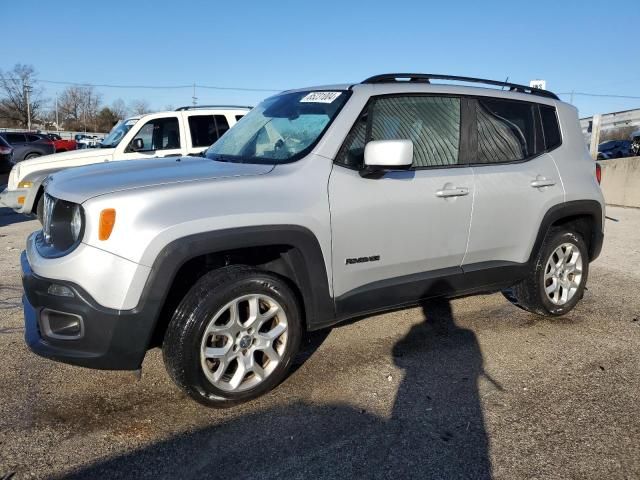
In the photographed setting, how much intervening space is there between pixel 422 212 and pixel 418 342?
110cm

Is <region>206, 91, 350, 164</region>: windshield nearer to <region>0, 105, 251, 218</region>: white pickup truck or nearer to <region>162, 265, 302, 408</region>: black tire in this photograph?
<region>162, 265, 302, 408</region>: black tire

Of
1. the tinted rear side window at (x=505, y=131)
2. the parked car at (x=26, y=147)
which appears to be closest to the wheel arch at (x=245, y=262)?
the tinted rear side window at (x=505, y=131)

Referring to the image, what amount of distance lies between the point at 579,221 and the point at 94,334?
13.3ft

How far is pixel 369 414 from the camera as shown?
2963 millimetres

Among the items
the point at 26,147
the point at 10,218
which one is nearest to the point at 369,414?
the point at 10,218

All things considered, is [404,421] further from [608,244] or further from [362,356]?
[608,244]

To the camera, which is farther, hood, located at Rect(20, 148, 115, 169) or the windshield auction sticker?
hood, located at Rect(20, 148, 115, 169)

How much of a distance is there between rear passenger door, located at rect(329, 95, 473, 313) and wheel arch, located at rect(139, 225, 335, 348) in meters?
0.15

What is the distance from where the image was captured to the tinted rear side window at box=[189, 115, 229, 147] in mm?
8719

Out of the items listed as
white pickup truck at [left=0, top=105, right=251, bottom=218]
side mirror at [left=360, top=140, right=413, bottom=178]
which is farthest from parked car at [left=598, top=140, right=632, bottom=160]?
side mirror at [left=360, top=140, right=413, bottom=178]

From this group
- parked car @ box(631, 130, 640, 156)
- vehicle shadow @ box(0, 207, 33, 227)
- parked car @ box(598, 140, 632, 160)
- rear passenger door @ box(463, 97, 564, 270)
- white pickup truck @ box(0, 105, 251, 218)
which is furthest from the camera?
parked car @ box(598, 140, 632, 160)

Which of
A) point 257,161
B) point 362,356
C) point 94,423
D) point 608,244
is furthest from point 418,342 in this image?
point 608,244

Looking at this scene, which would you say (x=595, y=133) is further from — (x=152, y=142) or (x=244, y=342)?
(x=244, y=342)

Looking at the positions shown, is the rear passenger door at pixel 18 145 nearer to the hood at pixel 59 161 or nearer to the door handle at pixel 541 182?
the hood at pixel 59 161
